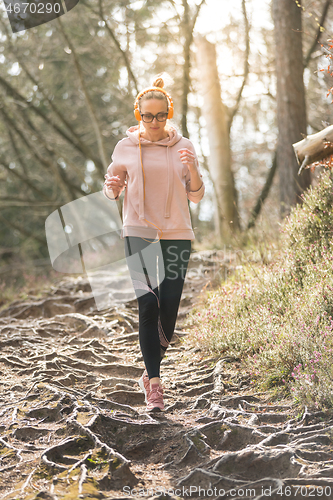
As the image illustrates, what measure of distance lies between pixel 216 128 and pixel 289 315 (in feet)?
25.9

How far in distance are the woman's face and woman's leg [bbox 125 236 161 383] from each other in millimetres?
805

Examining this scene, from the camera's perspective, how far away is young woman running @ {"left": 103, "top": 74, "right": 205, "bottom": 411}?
3.17 metres

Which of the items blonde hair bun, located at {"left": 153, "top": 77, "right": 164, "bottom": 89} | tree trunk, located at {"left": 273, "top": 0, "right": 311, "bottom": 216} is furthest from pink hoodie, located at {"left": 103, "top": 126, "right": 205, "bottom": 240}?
tree trunk, located at {"left": 273, "top": 0, "right": 311, "bottom": 216}

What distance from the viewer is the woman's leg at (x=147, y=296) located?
10.3ft

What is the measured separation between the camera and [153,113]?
10.8 ft

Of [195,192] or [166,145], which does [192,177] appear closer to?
[195,192]

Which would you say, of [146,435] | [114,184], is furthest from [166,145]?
[146,435]

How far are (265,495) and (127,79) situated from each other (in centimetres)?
1038

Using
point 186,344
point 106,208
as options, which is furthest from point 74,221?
point 186,344

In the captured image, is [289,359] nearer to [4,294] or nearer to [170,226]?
[170,226]

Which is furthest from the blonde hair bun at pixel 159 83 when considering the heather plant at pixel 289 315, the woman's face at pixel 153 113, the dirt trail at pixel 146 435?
the dirt trail at pixel 146 435

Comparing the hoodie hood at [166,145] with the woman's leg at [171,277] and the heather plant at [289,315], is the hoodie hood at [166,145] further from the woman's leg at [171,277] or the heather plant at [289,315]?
the heather plant at [289,315]

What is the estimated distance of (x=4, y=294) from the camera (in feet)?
28.1

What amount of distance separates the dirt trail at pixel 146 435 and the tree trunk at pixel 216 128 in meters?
6.47
